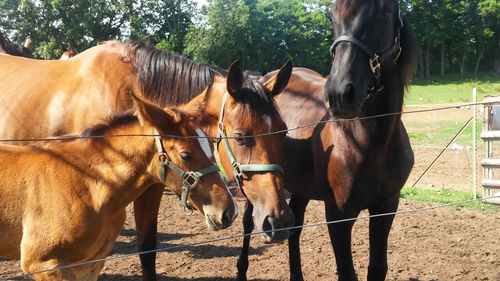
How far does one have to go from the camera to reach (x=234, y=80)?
111 inches

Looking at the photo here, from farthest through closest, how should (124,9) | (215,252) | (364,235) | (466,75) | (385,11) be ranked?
1. (466,75)
2. (124,9)
3. (364,235)
4. (215,252)
5. (385,11)

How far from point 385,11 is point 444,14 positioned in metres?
51.0

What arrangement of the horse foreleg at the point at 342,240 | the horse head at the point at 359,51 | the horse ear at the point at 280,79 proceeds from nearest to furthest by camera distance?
the horse head at the point at 359,51, the horse foreleg at the point at 342,240, the horse ear at the point at 280,79

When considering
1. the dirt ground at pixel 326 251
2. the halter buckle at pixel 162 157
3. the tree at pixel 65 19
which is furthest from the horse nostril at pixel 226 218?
the tree at pixel 65 19

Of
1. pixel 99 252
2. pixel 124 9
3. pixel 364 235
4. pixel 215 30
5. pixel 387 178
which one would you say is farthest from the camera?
pixel 215 30

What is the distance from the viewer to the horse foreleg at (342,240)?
307cm

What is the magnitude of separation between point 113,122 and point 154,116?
1.07 ft

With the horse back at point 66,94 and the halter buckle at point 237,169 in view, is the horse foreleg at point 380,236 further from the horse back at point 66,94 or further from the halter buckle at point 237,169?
the horse back at point 66,94

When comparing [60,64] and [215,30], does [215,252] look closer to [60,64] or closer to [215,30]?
[60,64]

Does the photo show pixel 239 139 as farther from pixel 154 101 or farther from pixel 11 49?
pixel 11 49

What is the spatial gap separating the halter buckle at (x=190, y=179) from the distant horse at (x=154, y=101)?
43cm

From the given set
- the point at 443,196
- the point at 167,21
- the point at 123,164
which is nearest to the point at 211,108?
the point at 123,164

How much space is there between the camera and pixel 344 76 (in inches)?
98.1

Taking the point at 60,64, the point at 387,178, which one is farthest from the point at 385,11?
the point at 60,64
